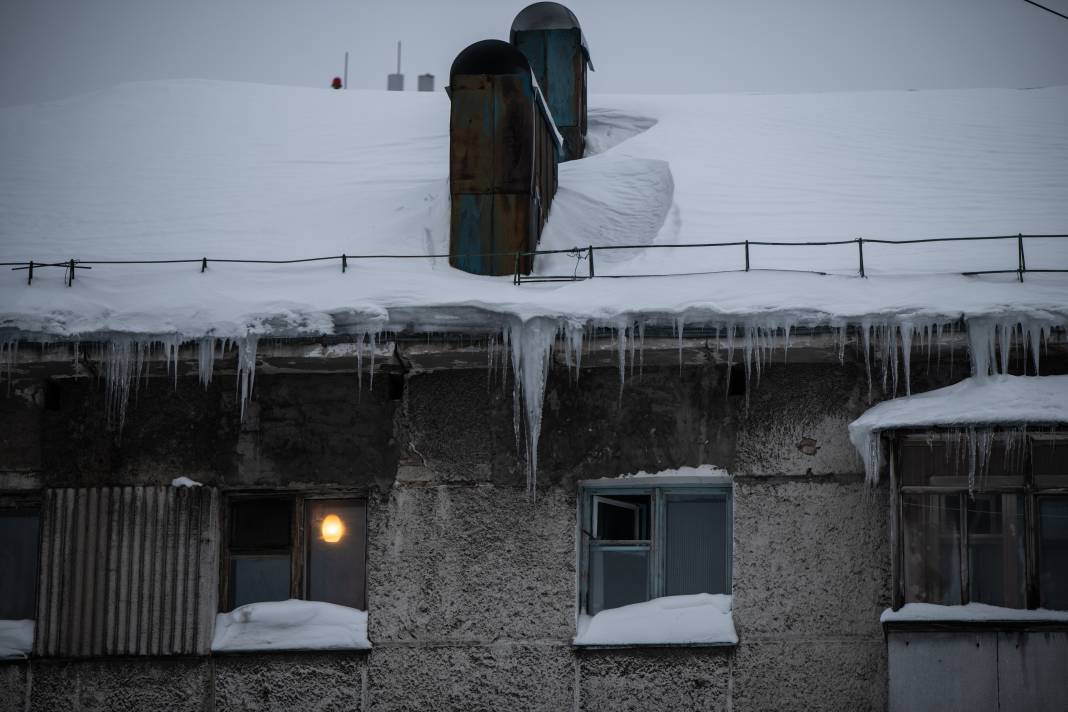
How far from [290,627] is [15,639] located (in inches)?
80.6

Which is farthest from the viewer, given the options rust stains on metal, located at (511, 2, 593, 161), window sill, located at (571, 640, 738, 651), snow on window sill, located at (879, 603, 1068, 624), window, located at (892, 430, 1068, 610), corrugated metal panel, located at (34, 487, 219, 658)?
rust stains on metal, located at (511, 2, 593, 161)

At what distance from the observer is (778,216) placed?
1037 cm

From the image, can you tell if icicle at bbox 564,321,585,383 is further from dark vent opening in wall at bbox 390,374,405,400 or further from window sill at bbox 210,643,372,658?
window sill at bbox 210,643,372,658

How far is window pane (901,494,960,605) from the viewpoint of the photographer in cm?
803

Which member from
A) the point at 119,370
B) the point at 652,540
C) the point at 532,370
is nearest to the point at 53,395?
the point at 119,370

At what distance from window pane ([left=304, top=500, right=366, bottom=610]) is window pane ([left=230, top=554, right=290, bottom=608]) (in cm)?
20

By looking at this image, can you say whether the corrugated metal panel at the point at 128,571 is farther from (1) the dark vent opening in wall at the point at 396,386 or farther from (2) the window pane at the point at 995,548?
(2) the window pane at the point at 995,548

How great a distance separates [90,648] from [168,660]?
58 cm

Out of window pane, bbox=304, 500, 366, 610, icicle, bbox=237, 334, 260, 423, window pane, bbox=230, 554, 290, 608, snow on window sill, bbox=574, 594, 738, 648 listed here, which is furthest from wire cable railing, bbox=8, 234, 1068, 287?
snow on window sill, bbox=574, 594, 738, 648

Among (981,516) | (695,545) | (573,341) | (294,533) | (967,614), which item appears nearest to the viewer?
(967,614)

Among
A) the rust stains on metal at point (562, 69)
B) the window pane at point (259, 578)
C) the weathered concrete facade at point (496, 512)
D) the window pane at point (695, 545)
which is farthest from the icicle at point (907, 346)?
the rust stains on metal at point (562, 69)

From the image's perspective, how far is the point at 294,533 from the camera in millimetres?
9000

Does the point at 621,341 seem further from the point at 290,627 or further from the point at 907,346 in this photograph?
the point at 290,627

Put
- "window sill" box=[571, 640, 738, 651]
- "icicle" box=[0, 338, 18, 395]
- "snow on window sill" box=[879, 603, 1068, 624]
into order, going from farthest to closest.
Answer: "icicle" box=[0, 338, 18, 395] → "window sill" box=[571, 640, 738, 651] → "snow on window sill" box=[879, 603, 1068, 624]
